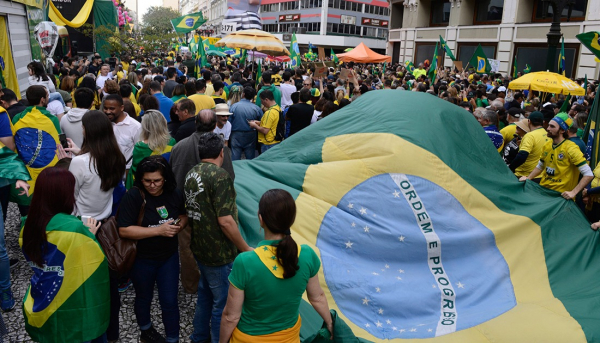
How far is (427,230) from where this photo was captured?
4289mm

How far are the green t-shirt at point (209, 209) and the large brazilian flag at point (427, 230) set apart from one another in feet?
1.89

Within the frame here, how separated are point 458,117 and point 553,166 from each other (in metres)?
1.43

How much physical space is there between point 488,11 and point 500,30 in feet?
10.00

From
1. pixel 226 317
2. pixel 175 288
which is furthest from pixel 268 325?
pixel 175 288

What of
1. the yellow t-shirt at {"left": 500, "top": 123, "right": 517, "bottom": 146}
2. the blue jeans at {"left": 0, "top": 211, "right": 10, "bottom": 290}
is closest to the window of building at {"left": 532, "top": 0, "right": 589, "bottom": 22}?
the yellow t-shirt at {"left": 500, "top": 123, "right": 517, "bottom": 146}

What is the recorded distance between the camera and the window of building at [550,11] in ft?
81.2

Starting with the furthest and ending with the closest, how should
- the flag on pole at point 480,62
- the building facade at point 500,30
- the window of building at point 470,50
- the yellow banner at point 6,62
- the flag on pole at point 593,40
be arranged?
the window of building at point 470,50
the building facade at point 500,30
the flag on pole at point 480,62
the yellow banner at point 6,62
the flag on pole at point 593,40

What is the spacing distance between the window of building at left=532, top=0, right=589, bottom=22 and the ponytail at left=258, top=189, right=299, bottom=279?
2772 cm

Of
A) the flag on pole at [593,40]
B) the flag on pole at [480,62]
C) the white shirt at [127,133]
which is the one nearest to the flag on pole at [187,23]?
the flag on pole at [480,62]

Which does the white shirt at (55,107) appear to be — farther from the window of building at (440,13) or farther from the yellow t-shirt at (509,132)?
the window of building at (440,13)

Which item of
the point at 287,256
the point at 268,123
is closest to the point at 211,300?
the point at 287,256

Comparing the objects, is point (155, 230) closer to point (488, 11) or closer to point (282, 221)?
point (282, 221)

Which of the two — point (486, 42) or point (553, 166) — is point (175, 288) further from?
point (486, 42)

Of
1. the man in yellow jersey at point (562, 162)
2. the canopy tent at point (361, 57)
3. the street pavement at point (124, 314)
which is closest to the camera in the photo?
the street pavement at point (124, 314)
